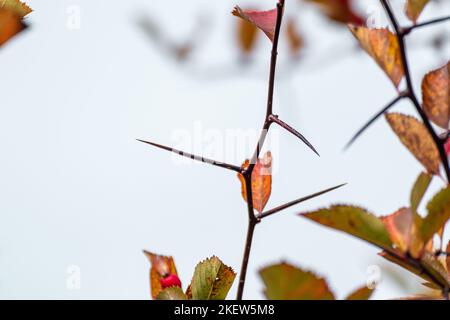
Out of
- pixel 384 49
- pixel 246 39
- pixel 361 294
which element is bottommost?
pixel 361 294

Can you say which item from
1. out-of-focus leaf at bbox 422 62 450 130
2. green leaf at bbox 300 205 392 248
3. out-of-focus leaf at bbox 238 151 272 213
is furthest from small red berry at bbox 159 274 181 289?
out-of-focus leaf at bbox 422 62 450 130

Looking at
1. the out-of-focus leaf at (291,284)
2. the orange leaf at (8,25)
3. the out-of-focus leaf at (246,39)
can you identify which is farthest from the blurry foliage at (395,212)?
the out-of-focus leaf at (246,39)

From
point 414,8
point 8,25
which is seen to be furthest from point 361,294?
point 8,25

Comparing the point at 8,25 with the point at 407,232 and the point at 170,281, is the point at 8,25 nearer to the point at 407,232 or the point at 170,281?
the point at 170,281

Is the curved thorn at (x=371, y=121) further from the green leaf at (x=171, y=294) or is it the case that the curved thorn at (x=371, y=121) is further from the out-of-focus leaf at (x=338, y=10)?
the out-of-focus leaf at (x=338, y=10)

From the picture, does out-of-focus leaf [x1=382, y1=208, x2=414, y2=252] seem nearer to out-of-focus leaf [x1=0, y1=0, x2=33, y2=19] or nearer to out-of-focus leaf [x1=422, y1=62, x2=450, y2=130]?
out-of-focus leaf [x1=422, y1=62, x2=450, y2=130]
